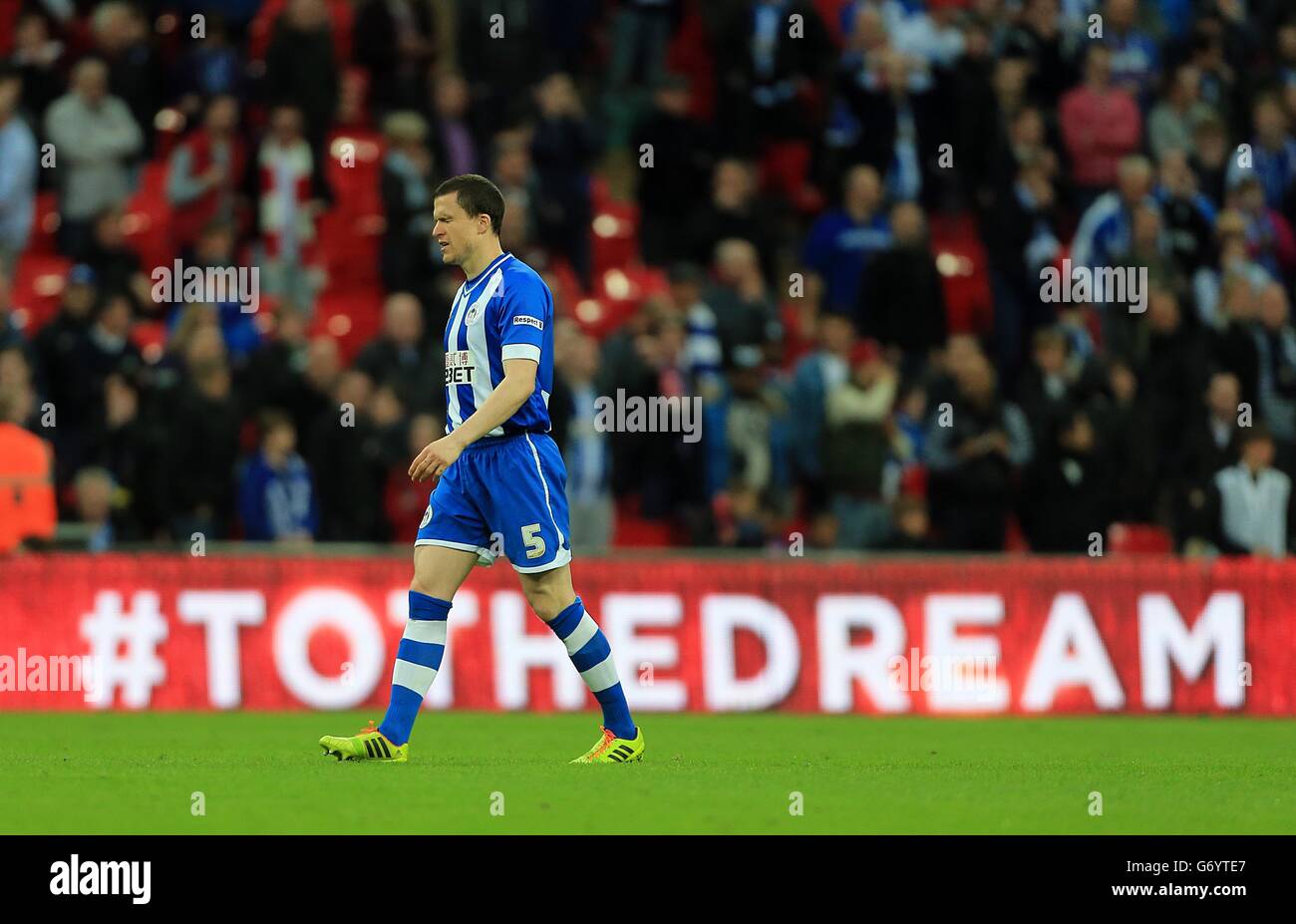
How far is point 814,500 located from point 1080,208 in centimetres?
410

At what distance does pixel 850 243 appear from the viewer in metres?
17.9

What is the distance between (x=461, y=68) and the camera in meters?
19.2

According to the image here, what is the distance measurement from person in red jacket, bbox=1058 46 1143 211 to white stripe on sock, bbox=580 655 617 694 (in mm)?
10701

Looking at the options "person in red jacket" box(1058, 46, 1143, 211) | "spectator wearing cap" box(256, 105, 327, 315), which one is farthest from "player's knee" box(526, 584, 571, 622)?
"person in red jacket" box(1058, 46, 1143, 211)

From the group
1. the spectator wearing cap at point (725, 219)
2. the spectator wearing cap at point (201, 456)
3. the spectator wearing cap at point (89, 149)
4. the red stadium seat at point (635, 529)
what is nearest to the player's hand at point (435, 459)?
the spectator wearing cap at point (201, 456)

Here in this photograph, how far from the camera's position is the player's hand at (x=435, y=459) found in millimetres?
8719

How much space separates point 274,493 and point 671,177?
4.55 m

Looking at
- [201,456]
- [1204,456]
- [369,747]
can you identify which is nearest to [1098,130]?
[1204,456]

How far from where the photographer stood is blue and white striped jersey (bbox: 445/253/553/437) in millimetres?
9141

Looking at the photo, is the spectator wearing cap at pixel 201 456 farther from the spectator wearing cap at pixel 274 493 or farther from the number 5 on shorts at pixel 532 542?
the number 5 on shorts at pixel 532 542

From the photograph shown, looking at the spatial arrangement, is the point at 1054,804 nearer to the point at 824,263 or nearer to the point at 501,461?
the point at 501,461

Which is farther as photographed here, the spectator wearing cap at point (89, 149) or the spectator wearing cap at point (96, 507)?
the spectator wearing cap at point (89, 149)

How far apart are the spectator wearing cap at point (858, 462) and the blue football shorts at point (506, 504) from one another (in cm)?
689

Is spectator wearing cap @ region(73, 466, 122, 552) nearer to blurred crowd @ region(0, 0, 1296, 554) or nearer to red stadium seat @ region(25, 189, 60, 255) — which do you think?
blurred crowd @ region(0, 0, 1296, 554)
